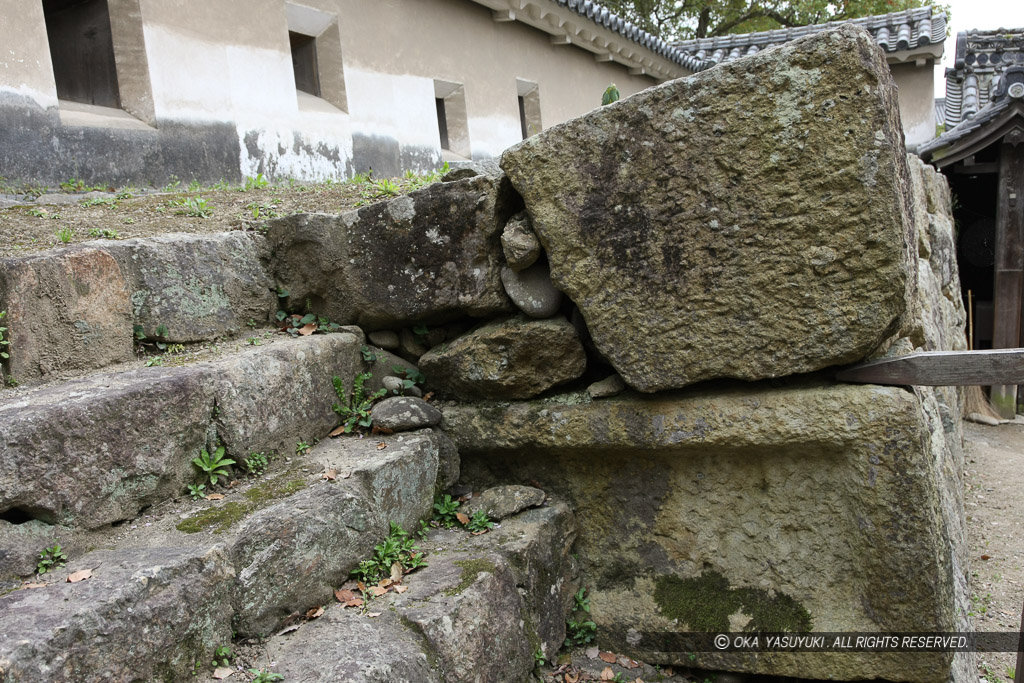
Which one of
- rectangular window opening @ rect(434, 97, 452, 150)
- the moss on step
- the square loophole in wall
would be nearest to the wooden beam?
the moss on step

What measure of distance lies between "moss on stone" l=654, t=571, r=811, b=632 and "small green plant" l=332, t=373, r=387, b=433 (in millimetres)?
1467

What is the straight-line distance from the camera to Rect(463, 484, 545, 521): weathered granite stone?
307 centimetres

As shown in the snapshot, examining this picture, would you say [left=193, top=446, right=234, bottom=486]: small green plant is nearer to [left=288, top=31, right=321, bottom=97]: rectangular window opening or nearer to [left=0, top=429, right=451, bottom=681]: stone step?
[left=0, top=429, right=451, bottom=681]: stone step

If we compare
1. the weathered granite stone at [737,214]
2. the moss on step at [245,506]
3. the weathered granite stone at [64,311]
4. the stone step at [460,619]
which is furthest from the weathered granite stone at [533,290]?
the weathered granite stone at [64,311]

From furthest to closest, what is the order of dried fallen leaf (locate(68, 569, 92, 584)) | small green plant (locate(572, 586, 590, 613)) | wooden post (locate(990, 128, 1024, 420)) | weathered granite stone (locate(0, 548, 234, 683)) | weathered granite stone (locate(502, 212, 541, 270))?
1. wooden post (locate(990, 128, 1024, 420))
2. small green plant (locate(572, 586, 590, 613))
3. weathered granite stone (locate(502, 212, 541, 270))
4. dried fallen leaf (locate(68, 569, 92, 584))
5. weathered granite stone (locate(0, 548, 234, 683))

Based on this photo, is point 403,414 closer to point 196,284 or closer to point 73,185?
point 196,284

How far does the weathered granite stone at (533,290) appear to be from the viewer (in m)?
3.07

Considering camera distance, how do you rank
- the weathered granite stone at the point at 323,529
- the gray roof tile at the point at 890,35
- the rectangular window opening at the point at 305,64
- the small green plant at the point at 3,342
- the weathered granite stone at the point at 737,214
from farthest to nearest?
the gray roof tile at the point at 890,35 < the rectangular window opening at the point at 305,64 < the weathered granite stone at the point at 737,214 < the small green plant at the point at 3,342 < the weathered granite stone at the point at 323,529

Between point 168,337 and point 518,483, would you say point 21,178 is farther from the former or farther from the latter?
point 518,483

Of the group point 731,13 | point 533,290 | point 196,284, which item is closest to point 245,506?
point 196,284

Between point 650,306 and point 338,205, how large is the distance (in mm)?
1845

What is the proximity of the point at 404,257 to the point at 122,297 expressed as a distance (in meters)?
1.14

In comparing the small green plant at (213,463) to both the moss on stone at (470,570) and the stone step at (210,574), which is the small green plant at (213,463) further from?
the moss on stone at (470,570)

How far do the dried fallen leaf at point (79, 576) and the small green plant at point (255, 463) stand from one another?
69 centimetres
